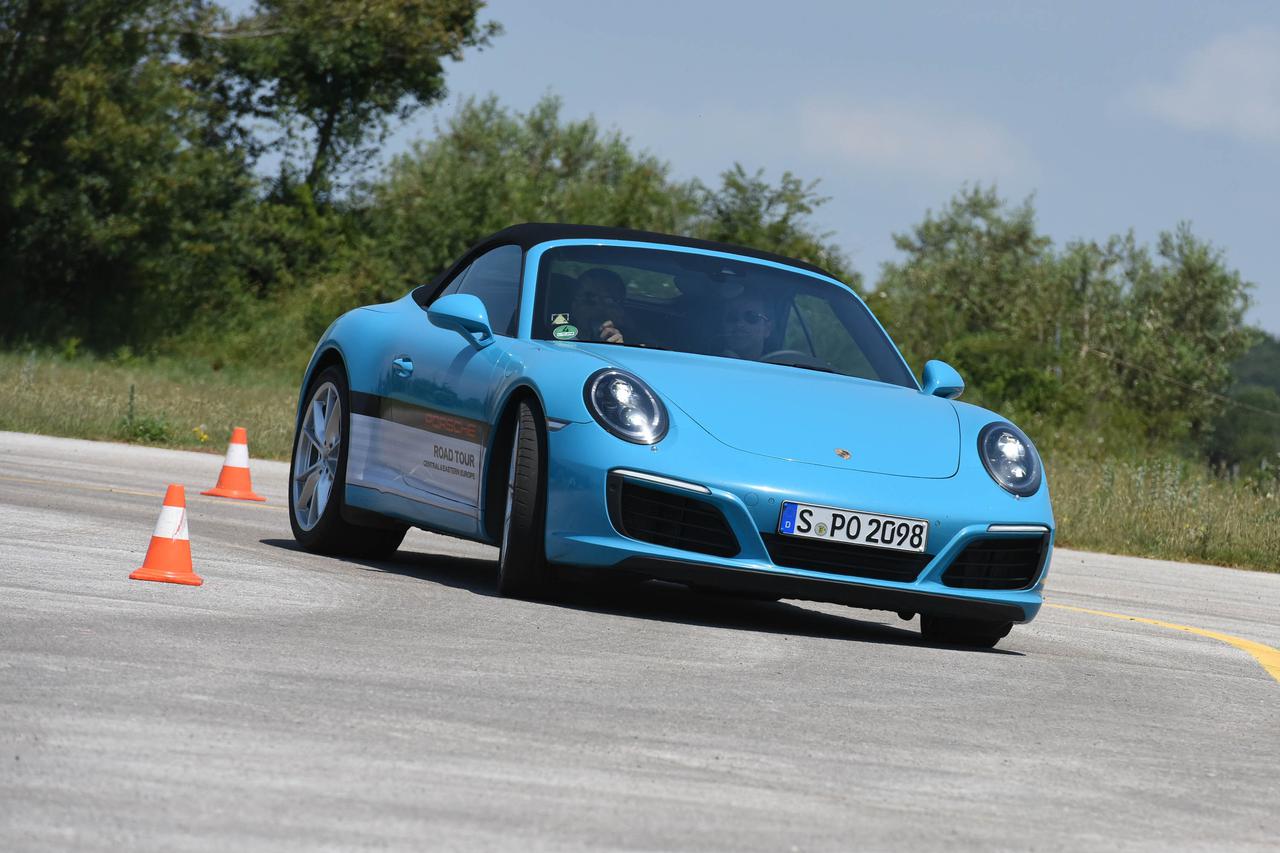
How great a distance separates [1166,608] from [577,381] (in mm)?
4365

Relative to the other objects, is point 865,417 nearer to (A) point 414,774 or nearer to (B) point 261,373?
(A) point 414,774

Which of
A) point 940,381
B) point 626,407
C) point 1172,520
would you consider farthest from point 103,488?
point 1172,520

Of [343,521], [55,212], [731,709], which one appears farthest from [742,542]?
[55,212]

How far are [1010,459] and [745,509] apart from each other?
4.00 ft

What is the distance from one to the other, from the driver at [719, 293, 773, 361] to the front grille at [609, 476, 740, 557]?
4.31ft

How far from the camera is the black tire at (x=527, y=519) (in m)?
7.18

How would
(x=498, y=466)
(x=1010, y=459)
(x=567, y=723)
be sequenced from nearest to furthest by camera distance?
1. (x=567, y=723)
2. (x=1010, y=459)
3. (x=498, y=466)

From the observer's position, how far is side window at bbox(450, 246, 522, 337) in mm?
8289

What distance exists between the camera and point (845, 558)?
7.02 meters

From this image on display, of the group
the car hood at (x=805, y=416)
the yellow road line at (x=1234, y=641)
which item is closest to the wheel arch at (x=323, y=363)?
the car hood at (x=805, y=416)

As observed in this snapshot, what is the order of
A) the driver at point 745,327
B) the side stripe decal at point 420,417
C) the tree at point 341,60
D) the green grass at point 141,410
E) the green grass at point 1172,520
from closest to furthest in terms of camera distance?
the side stripe decal at point 420,417 < the driver at point 745,327 < the green grass at point 1172,520 < the green grass at point 141,410 < the tree at point 341,60

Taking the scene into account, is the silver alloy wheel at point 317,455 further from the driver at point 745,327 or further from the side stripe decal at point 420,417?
the driver at point 745,327

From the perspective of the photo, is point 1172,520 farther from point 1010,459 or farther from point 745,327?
point 1010,459

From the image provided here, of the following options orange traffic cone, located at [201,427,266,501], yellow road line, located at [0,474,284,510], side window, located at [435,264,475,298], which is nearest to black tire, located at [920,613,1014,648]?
side window, located at [435,264,475,298]
